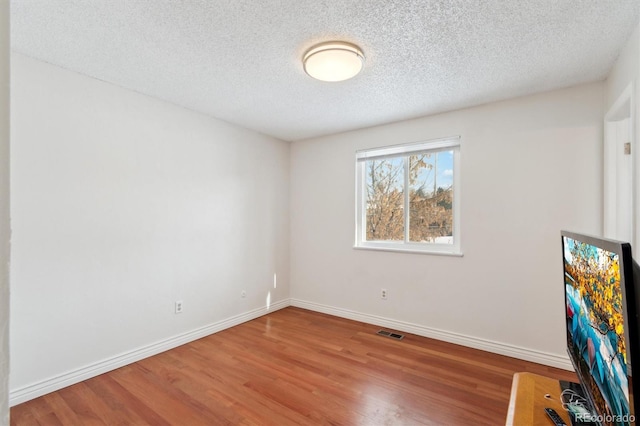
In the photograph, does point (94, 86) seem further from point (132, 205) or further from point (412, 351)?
point (412, 351)

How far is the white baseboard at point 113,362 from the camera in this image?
212cm

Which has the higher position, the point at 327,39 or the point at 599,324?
the point at 327,39

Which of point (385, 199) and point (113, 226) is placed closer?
point (113, 226)

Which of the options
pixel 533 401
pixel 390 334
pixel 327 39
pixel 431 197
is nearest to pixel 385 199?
pixel 431 197

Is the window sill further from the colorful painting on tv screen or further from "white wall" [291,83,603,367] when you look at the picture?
the colorful painting on tv screen

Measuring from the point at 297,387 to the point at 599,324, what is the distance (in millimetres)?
1945

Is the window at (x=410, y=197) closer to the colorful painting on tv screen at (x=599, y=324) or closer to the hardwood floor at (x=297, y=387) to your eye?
the hardwood floor at (x=297, y=387)

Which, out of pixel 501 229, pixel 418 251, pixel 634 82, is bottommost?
pixel 418 251

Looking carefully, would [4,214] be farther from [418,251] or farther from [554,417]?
[418,251]

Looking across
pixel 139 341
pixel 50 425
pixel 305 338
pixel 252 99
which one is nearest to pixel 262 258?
pixel 305 338

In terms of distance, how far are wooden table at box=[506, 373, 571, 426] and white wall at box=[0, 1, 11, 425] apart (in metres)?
1.42

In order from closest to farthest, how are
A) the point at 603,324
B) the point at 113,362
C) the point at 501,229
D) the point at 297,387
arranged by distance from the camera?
the point at 603,324
the point at 297,387
the point at 113,362
the point at 501,229

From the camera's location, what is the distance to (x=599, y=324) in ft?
3.05

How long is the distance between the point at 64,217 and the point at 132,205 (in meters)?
0.49
